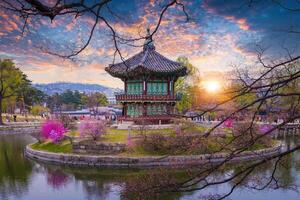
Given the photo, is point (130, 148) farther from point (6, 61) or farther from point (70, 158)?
point (6, 61)

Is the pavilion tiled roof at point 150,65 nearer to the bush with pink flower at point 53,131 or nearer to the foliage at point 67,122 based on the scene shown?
the foliage at point 67,122

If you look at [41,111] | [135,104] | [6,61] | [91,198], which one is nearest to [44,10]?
[91,198]

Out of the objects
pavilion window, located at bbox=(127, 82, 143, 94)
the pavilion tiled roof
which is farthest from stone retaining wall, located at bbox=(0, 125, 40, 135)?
the pavilion tiled roof

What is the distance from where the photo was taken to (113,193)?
56.1ft

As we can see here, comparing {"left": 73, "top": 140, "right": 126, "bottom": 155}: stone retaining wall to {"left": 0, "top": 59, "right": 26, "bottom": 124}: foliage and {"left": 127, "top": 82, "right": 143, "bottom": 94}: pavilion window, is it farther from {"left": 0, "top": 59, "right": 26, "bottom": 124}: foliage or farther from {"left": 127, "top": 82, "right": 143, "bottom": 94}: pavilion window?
{"left": 0, "top": 59, "right": 26, "bottom": 124}: foliage

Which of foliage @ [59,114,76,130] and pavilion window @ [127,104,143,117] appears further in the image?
pavilion window @ [127,104,143,117]

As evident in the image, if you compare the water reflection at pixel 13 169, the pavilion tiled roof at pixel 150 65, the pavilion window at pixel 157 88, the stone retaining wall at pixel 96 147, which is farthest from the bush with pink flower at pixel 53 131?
the pavilion window at pixel 157 88

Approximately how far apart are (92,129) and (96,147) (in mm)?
1800

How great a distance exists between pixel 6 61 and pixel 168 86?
2515 cm

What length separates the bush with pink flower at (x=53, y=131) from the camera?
28109 mm

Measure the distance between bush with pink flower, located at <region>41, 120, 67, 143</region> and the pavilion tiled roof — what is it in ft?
23.1

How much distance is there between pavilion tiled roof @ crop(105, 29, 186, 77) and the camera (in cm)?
3322

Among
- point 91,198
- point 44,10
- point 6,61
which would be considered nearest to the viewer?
point 44,10

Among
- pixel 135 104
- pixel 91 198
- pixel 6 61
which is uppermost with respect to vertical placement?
pixel 6 61
